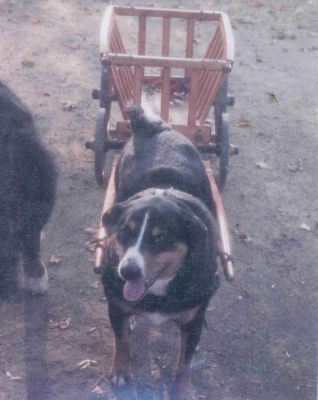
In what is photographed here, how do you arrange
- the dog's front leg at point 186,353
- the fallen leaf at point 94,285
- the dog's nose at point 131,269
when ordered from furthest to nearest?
the fallen leaf at point 94,285 < the dog's front leg at point 186,353 < the dog's nose at point 131,269

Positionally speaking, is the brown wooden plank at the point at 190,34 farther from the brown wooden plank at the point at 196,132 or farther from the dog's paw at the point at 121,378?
the dog's paw at the point at 121,378

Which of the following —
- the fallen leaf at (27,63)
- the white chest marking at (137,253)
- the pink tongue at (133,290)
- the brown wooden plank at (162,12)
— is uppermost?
the brown wooden plank at (162,12)

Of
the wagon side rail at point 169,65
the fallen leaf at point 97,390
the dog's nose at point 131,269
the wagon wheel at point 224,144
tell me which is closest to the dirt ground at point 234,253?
the fallen leaf at point 97,390

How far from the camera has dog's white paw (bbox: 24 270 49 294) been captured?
404cm

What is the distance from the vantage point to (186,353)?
10.9 ft

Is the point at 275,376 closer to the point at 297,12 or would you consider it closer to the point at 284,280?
the point at 284,280

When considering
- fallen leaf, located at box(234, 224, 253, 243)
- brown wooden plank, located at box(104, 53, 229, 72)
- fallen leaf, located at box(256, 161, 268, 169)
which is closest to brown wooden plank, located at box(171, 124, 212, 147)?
brown wooden plank, located at box(104, 53, 229, 72)

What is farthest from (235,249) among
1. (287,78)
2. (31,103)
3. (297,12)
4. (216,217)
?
(297,12)

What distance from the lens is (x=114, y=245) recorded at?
319cm

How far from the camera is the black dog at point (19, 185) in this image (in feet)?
10.1

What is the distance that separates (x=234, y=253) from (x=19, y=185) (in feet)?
6.67

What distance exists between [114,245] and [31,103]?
3.63 meters

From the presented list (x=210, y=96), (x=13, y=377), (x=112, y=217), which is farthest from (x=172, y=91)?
(x=13, y=377)

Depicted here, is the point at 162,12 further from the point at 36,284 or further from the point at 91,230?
the point at 36,284
